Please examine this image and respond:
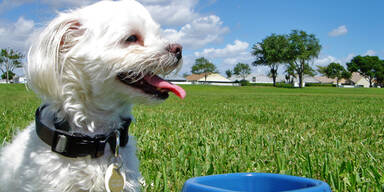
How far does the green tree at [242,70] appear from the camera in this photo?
149 m

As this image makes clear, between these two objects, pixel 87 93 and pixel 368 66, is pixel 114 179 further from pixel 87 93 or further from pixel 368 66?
pixel 368 66

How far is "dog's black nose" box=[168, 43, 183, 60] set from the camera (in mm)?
2691

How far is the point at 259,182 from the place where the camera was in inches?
77.0

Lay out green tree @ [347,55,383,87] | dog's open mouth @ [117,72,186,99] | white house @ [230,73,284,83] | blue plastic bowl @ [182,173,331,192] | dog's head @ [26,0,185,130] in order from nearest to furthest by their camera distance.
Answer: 1. blue plastic bowl @ [182,173,331,192]
2. dog's head @ [26,0,185,130]
3. dog's open mouth @ [117,72,186,99]
4. green tree @ [347,55,383,87]
5. white house @ [230,73,284,83]

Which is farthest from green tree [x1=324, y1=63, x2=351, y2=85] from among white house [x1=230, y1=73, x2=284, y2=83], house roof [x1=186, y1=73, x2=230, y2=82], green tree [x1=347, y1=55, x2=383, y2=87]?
house roof [x1=186, y1=73, x2=230, y2=82]

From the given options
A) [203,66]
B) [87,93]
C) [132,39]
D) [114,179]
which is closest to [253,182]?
[114,179]

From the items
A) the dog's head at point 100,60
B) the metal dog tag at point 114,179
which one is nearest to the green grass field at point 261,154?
the metal dog tag at point 114,179

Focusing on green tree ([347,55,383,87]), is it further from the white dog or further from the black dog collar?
the black dog collar

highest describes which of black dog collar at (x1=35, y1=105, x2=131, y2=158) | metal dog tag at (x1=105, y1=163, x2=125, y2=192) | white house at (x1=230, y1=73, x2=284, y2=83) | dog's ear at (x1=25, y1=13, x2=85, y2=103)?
white house at (x1=230, y1=73, x2=284, y2=83)

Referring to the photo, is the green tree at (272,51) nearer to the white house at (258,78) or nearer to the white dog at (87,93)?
the white house at (258,78)

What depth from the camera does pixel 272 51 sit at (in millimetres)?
87375

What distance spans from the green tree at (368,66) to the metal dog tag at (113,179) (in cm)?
13365

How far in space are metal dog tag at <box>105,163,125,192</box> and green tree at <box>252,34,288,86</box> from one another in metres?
87.1

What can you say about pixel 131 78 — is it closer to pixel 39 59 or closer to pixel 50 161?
pixel 39 59
